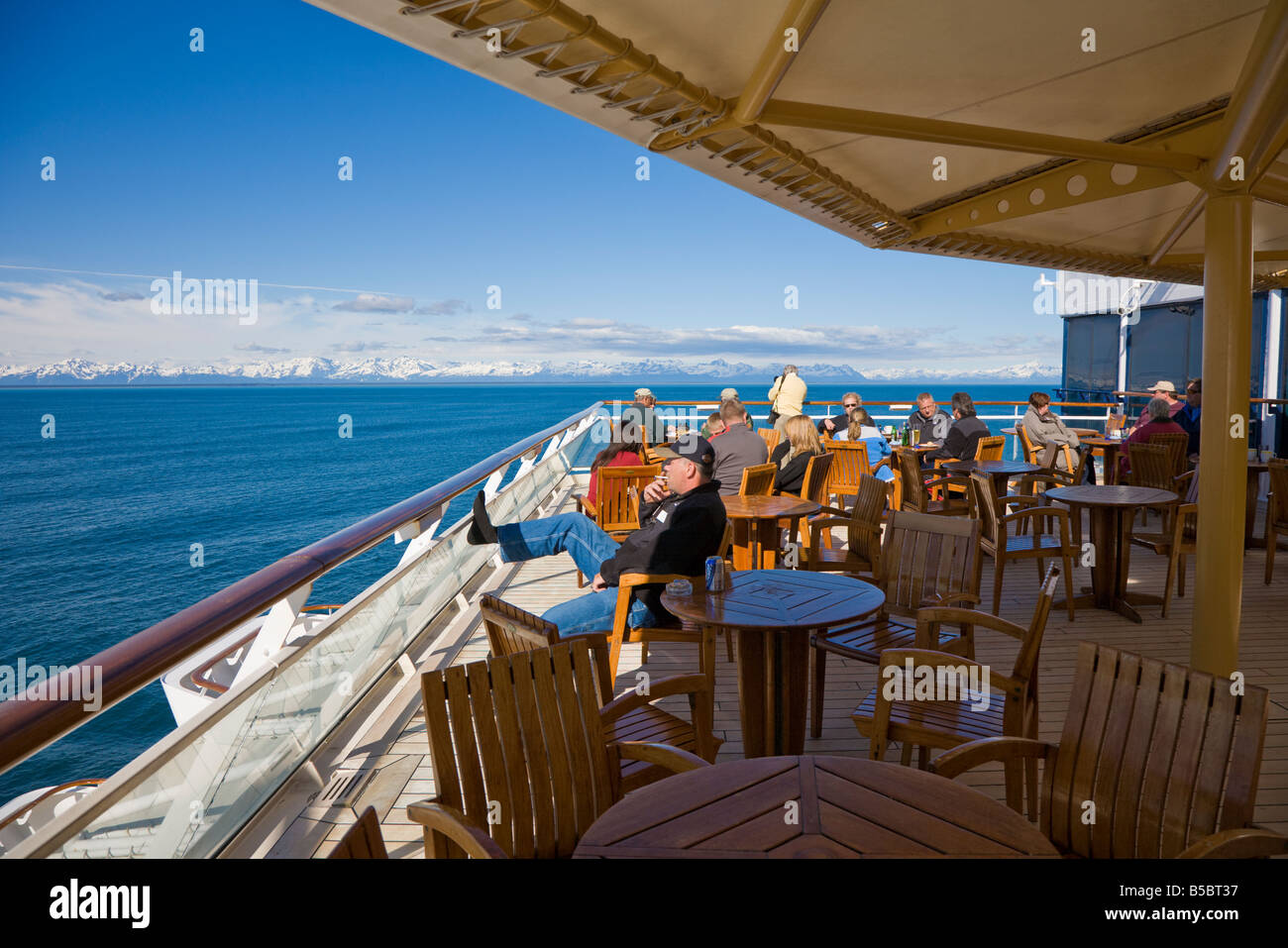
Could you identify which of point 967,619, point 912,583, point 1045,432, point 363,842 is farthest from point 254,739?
point 1045,432

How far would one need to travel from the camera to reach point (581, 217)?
72500mm

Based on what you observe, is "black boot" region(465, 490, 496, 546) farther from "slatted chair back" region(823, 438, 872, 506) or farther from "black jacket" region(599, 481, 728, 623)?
"slatted chair back" region(823, 438, 872, 506)

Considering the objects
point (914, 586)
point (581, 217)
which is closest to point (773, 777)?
point (914, 586)

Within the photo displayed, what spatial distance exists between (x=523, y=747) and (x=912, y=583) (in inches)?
90.0

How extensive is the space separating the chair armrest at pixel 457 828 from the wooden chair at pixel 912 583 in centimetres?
183

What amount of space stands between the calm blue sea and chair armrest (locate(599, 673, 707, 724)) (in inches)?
141

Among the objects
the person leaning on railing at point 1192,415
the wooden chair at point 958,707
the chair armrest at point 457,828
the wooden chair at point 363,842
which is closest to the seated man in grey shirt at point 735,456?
the wooden chair at point 958,707

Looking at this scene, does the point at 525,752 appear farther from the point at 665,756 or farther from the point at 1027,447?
the point at 1027,447

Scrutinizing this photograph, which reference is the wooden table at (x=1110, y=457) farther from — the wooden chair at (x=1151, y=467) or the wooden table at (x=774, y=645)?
the wooden table at (x=774, y=645)

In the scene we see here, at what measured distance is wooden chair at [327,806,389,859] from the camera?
1.06 m

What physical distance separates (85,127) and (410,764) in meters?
104

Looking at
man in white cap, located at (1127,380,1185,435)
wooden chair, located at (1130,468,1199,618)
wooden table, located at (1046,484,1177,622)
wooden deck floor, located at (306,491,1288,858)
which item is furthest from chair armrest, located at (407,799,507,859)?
man in white cap, located at (1127,380,1185,435)

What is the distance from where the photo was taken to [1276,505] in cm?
520

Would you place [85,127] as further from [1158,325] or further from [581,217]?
[1158,325]
